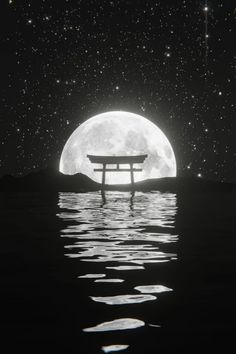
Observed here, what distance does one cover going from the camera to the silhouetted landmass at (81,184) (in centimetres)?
4188

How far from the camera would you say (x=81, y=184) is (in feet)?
146

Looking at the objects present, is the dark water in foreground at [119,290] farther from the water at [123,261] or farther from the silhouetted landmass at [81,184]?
the silhouetted landmass at [81,184]

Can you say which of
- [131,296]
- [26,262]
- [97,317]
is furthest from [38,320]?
[26,262]

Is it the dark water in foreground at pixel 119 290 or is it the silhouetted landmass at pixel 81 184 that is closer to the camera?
the dark water in foreground at pixel 119 290

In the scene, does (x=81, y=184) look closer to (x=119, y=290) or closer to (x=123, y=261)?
(x=123, y=261)

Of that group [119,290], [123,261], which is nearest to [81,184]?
[123,261]

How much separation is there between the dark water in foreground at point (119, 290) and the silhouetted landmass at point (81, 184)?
2885cm

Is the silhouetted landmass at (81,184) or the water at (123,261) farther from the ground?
the water at (123,261)

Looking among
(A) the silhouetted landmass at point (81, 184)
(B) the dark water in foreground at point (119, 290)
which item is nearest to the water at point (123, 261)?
(B) the dark water in foreground at point (119, 290)

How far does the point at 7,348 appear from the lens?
4.40 meters

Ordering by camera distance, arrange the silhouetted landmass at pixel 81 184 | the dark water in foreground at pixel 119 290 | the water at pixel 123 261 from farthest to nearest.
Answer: the silhouetted landmass at pixel 81 184, the water at pixel 123 261, the dark water in foreground at pixel 119 290

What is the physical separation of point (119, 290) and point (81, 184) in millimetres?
38140

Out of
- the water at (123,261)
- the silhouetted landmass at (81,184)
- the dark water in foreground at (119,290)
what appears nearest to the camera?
the dark water in foreground at (119,290)

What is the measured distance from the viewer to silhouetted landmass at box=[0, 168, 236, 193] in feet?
137
